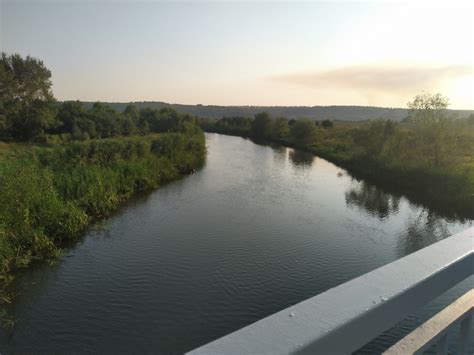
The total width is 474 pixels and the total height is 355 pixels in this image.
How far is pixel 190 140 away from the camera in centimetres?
2991

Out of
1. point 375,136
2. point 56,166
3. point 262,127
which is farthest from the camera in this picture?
point 262,127

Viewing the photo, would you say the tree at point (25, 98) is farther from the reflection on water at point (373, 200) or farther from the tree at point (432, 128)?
the tree at point (432, 128)

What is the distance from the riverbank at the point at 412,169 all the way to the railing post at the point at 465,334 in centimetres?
1725

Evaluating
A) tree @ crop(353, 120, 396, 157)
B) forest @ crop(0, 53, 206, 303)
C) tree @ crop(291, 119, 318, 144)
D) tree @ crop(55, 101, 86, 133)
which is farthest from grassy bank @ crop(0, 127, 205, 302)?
tree @ crop(291, 119, 318, 144)

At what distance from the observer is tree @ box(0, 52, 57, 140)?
29.2 meters

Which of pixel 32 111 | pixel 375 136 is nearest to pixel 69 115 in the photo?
pixel 32 111

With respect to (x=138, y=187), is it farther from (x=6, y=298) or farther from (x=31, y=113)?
(x=31, y=113)

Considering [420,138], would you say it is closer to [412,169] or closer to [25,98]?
[412,169]

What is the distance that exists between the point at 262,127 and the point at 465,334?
60045mm

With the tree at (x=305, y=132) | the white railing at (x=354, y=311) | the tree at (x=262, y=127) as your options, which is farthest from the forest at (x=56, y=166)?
the tree at (x=262, y=127)

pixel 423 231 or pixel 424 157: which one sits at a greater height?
pixel 424 157

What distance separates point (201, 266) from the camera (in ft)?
31.5

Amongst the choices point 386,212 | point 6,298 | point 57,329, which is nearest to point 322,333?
point 57,329

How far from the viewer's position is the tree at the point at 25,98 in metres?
29.2
